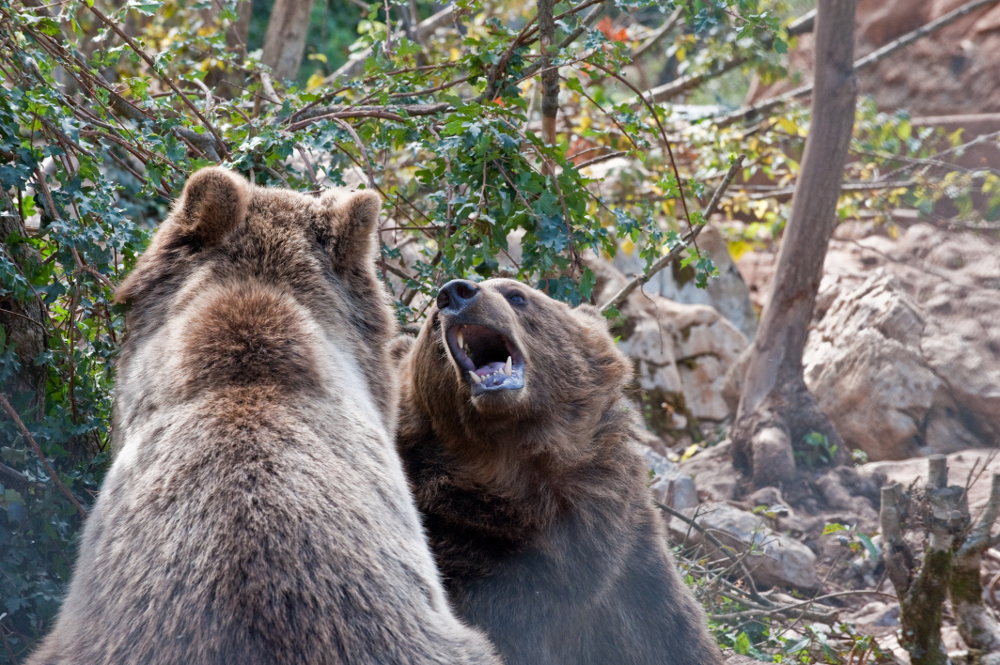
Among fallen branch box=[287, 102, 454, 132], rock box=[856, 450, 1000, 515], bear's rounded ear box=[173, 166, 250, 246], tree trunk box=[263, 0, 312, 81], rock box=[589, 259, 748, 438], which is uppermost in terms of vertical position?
tree trunk box=[263, 0, 312, 81]

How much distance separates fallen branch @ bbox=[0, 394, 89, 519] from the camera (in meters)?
2.61

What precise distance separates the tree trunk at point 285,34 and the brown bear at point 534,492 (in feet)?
16.8

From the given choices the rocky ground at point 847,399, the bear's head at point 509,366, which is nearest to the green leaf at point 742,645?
the rocky ground at point 847,399

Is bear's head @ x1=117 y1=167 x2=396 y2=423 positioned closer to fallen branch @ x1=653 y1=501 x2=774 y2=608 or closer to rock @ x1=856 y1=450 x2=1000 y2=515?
fallen branch @ x1=653 y1=501 x2=774 y2=608

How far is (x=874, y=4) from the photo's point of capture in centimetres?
1272

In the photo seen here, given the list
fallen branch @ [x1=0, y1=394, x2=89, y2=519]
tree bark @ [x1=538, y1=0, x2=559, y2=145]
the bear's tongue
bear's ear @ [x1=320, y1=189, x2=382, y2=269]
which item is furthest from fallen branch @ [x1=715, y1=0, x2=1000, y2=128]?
fallen branch @ [x1=0, y1=394, x2=89, y2=519]

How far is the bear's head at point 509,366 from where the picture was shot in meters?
3.01

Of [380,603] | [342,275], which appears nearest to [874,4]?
[342,275]

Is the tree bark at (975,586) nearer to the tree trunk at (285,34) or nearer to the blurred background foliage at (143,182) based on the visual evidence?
the blurred background foliage at (143,182)

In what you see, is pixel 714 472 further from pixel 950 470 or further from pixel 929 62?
pixel 929 62

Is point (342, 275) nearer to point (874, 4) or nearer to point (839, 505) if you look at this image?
point (839, 505)

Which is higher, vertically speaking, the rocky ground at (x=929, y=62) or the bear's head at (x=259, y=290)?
the rocky ground at (x=929, y=62)

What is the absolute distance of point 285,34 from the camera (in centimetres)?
750

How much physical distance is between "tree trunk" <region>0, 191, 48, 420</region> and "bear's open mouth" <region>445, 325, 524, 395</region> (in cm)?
148
